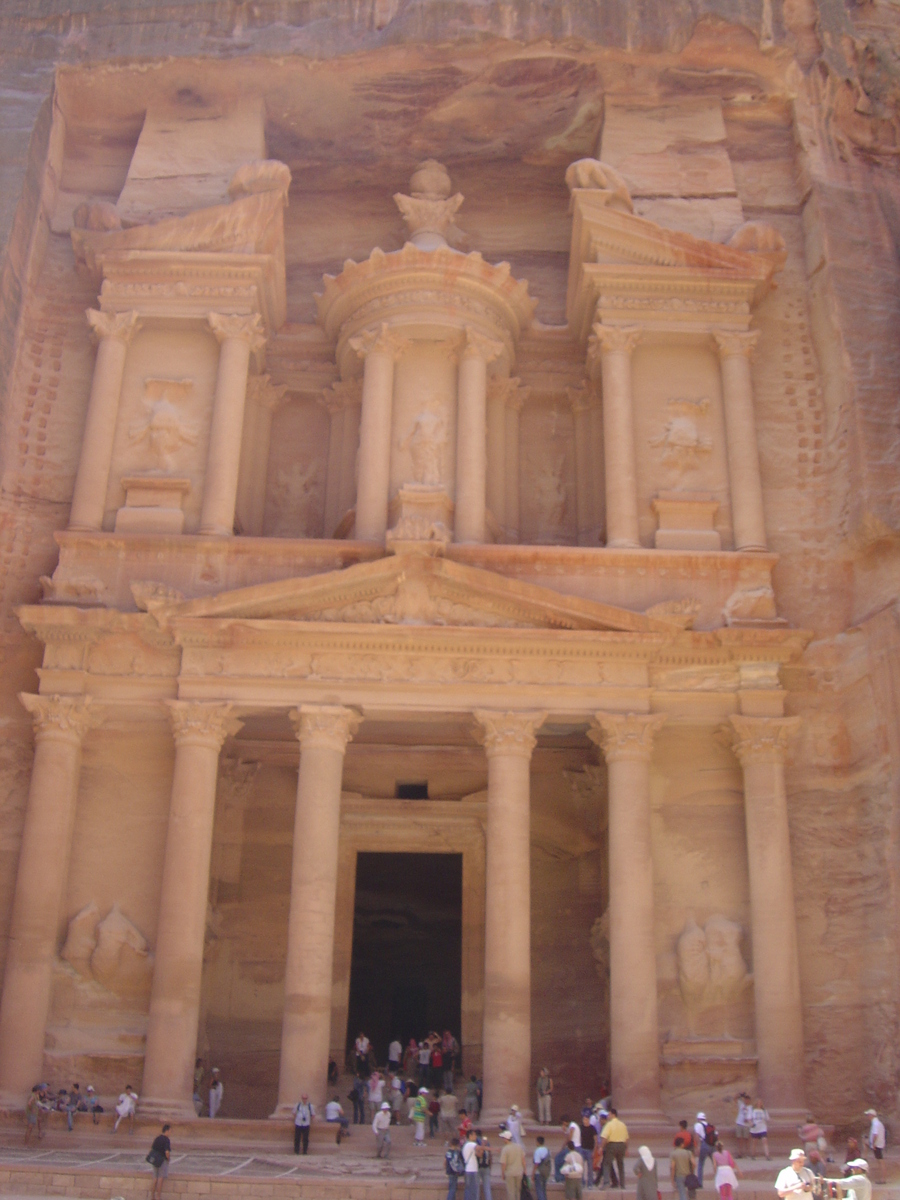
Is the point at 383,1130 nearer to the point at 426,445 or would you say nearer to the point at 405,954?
the point at 405,954

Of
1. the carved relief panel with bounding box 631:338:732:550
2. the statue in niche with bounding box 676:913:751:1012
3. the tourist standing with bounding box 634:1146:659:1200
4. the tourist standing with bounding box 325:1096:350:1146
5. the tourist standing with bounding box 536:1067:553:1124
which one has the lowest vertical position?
the tourist standing with bounding box 634:1146:659:1200

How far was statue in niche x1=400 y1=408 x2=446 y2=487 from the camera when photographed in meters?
21.6

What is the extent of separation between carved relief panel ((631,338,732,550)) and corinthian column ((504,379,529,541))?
96.2 inches

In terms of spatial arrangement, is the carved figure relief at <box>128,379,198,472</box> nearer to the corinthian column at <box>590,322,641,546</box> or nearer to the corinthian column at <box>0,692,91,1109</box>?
the corinthian column at <box>0,692,91,1109</box>

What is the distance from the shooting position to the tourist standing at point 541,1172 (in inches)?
543

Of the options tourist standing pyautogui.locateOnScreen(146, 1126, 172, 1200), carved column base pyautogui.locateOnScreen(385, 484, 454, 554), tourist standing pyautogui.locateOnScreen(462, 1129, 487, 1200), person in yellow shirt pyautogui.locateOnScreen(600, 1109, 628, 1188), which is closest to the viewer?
tourist standing pyautogui.locateOnScreen(462, 1129, 487, 1200)

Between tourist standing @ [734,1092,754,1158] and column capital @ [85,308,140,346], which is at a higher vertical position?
column capital @ [85,308,140,346]

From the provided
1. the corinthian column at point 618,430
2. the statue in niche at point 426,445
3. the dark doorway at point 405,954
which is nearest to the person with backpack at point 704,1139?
the corinthian column at point 618,430

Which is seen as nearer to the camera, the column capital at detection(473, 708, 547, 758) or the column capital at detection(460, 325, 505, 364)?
the column capital at detection(473, 708, 547, 758)

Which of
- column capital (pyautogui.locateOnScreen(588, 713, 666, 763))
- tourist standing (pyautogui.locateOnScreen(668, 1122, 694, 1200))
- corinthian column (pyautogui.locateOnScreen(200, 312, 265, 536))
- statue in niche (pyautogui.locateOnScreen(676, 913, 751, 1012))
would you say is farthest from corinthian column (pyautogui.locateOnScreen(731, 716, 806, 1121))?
corinthian column (pyautogui.locateOnScreen(200, 312, 265, 536))

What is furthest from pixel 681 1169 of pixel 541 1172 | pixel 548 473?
pixel 548 473

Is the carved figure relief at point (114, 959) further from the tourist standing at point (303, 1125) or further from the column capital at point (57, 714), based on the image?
the tourist standing at point (303, 1125)

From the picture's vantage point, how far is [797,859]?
19.1 m

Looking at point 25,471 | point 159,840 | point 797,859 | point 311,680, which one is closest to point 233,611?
point 311,680
